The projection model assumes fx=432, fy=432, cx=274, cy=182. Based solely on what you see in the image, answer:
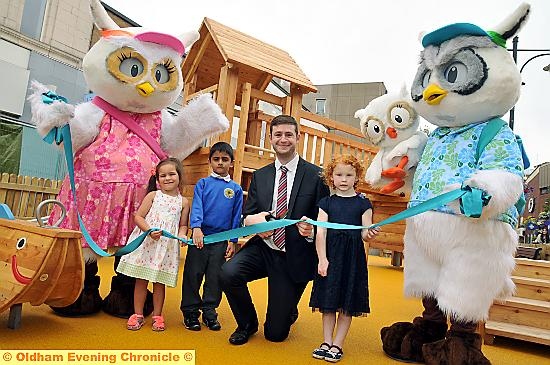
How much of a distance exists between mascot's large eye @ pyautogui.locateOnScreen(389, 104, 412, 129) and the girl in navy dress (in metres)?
0.55

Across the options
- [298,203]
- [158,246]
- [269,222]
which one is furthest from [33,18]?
[269,222]

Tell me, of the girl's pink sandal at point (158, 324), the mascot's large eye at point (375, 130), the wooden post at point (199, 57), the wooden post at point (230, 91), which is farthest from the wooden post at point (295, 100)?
the girl's pink sandal at point (158, 324)

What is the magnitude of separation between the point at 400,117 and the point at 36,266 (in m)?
2.25

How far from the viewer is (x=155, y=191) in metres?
2.72

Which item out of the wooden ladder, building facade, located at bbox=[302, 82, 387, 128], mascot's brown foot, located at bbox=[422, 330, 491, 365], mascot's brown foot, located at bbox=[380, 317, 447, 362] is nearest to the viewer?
mascot's brown foot, located at bbox=[422, 330, 491, 365]

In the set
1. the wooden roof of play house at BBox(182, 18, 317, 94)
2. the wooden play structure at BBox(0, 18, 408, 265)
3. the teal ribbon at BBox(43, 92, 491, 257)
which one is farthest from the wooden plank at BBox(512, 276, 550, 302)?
the wooden roof of play house at BBox(182, 18, 317, 94)

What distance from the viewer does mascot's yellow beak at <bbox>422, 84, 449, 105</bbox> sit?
89.7 inches

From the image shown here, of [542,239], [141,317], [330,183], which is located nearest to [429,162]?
[330,183]

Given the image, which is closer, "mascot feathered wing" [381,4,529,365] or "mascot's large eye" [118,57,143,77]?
"mascot feathered wing" [381,4,529,365]

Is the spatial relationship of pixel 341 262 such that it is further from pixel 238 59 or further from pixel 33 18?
pixel 33 18

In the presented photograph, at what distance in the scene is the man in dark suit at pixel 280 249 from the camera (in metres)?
2.55

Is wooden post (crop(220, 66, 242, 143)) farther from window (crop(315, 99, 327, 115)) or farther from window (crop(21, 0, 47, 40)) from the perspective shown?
window (crop(315, 99, 327, 115))

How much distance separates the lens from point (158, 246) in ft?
8.68

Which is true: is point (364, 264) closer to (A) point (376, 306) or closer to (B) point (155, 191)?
(B) point (155, 191)
